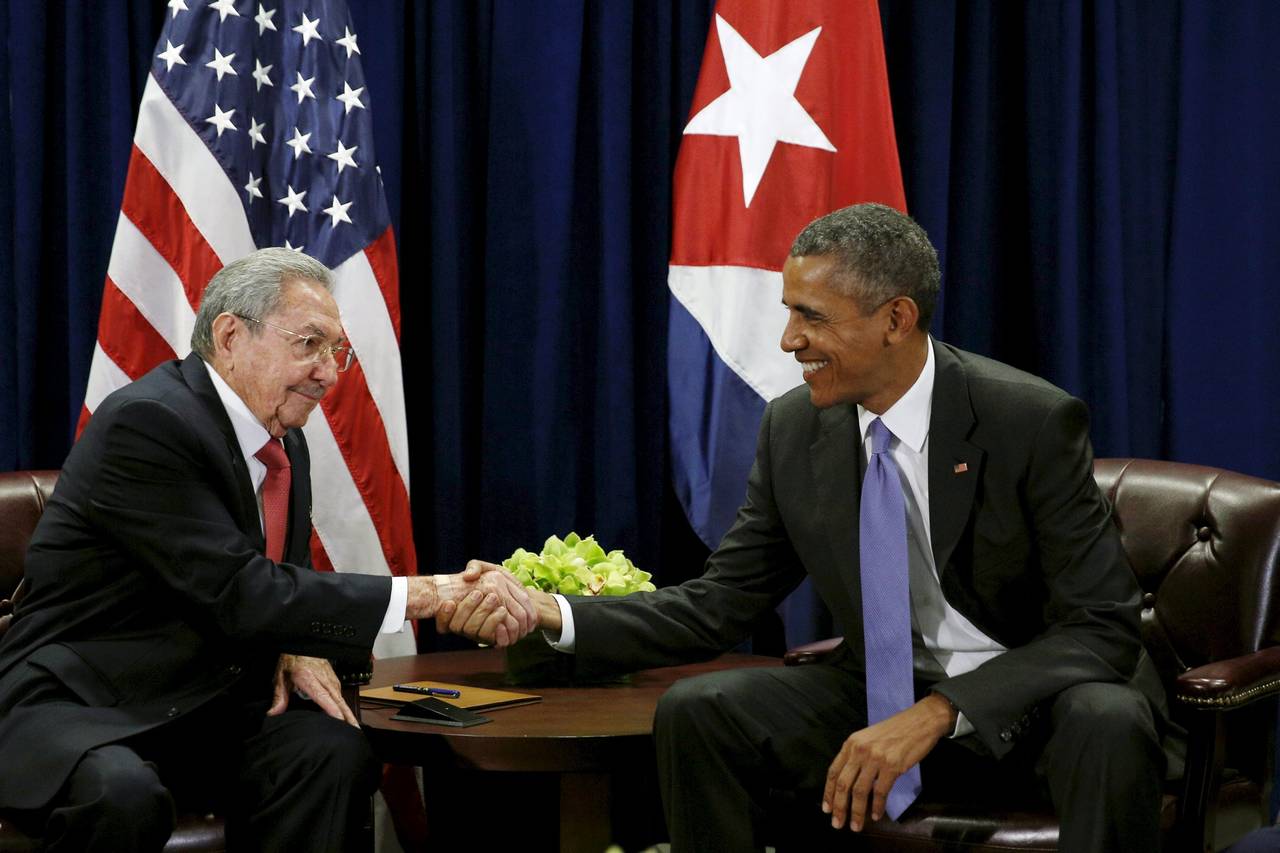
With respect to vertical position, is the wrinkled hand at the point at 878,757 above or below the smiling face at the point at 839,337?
below

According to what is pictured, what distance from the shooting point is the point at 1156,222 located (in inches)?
184

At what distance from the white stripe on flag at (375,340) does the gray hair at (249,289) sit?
0.86 meters

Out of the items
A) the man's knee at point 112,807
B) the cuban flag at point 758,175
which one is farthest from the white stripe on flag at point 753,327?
the man's knee at point 112,807

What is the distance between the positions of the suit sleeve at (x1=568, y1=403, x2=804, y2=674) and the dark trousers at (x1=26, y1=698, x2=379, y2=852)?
53cm

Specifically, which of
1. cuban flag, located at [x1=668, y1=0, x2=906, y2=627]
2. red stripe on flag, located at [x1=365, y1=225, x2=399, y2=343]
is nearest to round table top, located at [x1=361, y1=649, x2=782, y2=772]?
cuban flag, located at [x1=668, y1=0, x2=906, y2=627]

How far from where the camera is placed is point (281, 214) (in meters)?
3.86

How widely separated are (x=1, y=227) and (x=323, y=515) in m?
1.16

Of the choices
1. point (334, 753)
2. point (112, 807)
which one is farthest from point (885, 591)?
point (112, 807)

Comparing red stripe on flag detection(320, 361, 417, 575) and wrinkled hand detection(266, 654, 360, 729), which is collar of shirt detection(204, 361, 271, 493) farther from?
red stripe on flag detection(320, 361, 417, 575)

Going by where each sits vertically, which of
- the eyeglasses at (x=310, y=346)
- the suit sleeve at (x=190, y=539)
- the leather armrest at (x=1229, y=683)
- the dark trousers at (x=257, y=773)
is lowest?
the dark trousers at (x=257, y=773)

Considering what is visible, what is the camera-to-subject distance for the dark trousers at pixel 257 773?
8.61 ft

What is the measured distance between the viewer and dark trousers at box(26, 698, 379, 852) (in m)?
2.62

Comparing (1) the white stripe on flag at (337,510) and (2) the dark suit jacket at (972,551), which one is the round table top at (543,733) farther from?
(1) the white stripe on flag at (337,510)

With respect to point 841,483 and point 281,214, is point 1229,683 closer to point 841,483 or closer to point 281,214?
point 841,483
